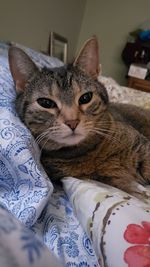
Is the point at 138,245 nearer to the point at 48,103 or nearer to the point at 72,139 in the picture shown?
the point at 72,139

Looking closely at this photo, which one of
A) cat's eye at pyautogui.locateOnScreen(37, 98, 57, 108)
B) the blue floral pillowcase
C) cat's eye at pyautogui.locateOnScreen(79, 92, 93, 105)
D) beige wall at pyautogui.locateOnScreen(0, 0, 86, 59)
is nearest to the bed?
the blue floral pillowcase

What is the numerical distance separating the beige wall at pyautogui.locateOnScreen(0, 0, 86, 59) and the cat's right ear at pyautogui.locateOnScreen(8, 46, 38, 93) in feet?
3.82

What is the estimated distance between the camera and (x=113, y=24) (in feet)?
11.1

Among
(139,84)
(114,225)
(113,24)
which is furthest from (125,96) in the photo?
(113,24)

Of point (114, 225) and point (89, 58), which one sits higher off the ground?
point (89, 58)

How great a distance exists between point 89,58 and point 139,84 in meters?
2.19

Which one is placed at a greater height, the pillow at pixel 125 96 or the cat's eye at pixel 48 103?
the cat's eye at pixel 48 103

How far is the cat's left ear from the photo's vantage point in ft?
3.32

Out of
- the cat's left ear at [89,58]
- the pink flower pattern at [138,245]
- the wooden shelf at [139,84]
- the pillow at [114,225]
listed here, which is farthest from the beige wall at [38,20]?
the pink flower pattern at [138,245]

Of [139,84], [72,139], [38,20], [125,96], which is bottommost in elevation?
[139,84]

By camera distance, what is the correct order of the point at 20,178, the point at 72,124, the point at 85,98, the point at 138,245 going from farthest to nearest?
the point at 85,98
the point at 72,124
the point at 20,178
the point at 138,245

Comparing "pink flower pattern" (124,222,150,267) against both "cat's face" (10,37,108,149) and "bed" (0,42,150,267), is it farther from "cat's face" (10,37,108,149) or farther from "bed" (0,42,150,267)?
"cat's face" (10,37,108,149)

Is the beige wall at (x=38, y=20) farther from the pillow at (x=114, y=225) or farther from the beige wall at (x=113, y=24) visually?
the pillow at (x=114, y=225)

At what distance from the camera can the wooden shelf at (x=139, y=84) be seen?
3.06 m
